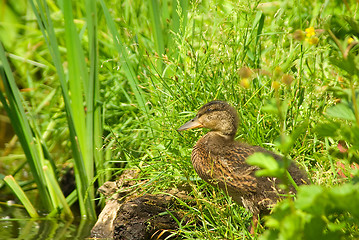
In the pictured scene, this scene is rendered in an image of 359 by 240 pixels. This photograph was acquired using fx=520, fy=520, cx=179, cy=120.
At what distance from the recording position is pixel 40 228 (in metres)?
4.46

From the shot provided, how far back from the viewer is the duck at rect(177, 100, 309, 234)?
3377 millimetres

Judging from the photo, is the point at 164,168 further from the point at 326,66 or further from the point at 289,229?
the point at 289,229

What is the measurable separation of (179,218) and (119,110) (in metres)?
1.50

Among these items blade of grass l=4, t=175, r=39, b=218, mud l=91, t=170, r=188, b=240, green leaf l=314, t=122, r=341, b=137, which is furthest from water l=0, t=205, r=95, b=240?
green leaf l=314, t=122, r=341, b=137

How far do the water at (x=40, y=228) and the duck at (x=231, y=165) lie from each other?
4.27 ft

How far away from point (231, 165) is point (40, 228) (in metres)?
1.92

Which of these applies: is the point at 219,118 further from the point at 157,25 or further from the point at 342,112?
the point at 342,112

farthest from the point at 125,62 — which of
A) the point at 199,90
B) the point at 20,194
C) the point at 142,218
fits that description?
the point at 20,194

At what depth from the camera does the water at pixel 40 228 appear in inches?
169

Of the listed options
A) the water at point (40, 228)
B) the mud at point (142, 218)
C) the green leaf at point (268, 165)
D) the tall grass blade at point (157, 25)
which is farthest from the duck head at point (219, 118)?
the green leaf at point (268, 165)

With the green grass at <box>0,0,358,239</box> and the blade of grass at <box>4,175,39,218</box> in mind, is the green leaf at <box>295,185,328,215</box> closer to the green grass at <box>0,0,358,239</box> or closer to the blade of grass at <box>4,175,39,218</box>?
the green grass at <box>0,0,358,239</box>

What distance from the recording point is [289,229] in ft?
6.33

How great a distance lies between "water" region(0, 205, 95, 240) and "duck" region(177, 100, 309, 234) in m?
1.30

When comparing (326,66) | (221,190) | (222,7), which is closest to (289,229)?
(221,190)
